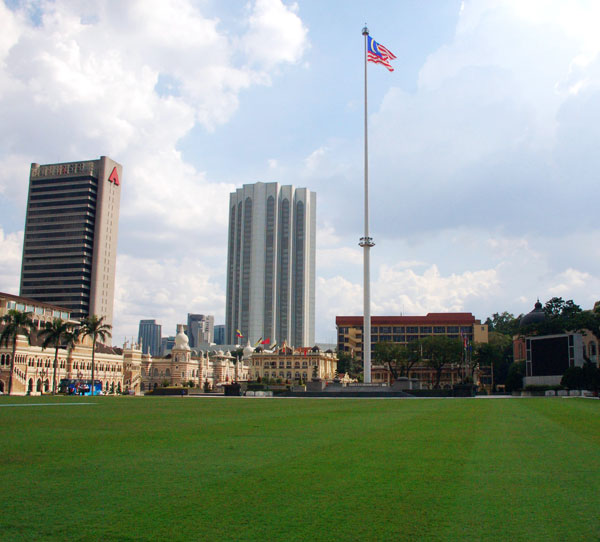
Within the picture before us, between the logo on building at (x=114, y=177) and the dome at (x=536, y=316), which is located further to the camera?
the logo on building at (x=114, y=177)

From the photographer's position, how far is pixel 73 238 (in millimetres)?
182375

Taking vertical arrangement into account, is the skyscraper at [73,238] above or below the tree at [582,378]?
above

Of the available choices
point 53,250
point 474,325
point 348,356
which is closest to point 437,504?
point 348,356

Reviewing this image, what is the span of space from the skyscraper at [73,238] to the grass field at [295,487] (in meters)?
171

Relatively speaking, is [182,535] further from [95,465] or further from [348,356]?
[348,356]

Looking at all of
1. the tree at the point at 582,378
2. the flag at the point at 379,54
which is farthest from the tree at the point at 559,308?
the flag at the point at 379,54

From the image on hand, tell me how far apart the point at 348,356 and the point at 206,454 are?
145 m

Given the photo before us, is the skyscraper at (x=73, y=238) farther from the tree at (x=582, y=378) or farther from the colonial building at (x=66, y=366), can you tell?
the tree at (x=582, y=378)

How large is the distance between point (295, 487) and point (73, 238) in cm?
18575

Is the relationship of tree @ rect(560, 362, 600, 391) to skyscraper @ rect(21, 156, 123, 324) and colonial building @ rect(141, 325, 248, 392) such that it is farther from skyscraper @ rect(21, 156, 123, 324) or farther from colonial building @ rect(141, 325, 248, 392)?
skyscraper @ rect(21, 156, 123, 324)

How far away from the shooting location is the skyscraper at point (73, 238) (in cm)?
18062

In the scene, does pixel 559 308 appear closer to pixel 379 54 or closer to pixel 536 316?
pixel 536 316

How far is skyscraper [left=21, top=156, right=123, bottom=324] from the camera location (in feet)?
593

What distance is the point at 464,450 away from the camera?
15391 millimetres
